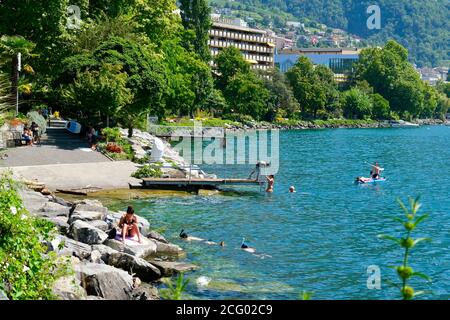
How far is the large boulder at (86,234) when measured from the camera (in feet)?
76.8

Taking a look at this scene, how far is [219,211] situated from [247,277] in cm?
1291

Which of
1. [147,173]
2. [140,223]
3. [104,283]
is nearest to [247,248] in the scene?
[140,223]

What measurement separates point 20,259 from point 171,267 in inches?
339

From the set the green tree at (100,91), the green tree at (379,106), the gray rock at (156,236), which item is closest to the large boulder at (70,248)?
the gray rock at (156,236)

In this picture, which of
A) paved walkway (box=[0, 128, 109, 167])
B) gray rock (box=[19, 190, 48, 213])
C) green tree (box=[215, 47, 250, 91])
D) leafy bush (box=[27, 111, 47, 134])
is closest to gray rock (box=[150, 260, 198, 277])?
gray rock (box=[19, 190, 48, 213])

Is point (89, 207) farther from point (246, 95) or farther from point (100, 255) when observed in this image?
point (246, 95)

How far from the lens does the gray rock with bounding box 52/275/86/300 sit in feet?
48.2

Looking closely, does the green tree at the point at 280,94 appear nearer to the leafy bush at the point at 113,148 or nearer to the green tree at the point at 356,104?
the green tree at the point at 356,104

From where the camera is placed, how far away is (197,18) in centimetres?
11738

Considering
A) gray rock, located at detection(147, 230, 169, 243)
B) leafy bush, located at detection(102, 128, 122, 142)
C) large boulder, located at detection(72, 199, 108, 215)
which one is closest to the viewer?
gray rock, located at detection(147, 230, 169, 243)

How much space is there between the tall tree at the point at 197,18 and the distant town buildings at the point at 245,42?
177ft

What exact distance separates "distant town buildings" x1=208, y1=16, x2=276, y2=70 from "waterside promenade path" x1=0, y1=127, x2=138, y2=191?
428 feet

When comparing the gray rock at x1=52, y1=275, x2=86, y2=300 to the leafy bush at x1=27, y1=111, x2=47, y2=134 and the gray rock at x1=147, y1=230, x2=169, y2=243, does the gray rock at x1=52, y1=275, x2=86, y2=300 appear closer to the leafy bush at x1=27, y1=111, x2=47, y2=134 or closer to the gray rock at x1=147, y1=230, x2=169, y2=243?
the gray rock at x1=147, y1=230, x2=169, y2=243

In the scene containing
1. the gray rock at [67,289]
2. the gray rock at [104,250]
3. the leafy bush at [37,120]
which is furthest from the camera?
the leafy bush at [37,120]
